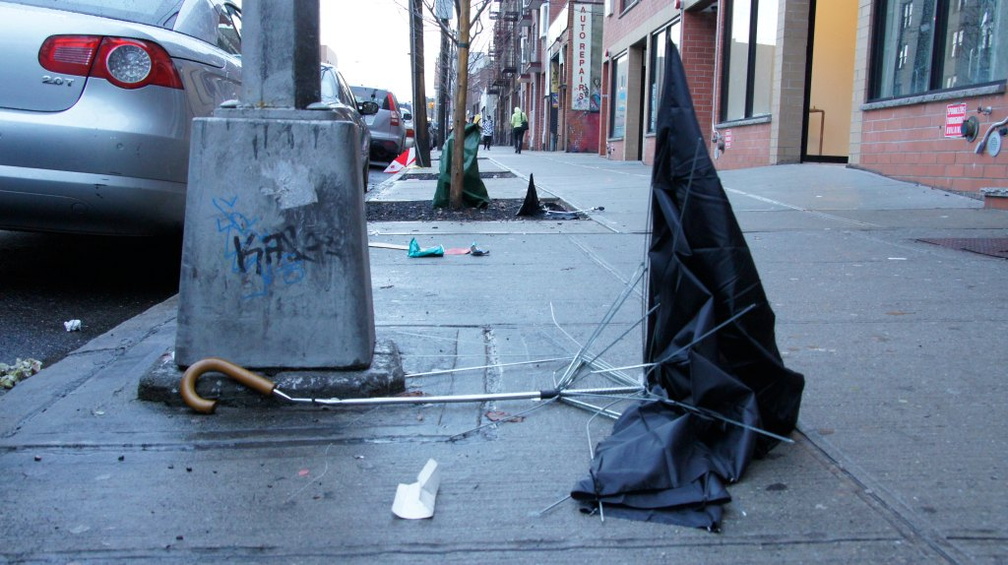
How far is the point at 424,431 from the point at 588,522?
2.63ft

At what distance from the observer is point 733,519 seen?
2.24m

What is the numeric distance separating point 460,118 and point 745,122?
24.2 ft

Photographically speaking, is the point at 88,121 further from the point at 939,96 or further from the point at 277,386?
the point at 939,96

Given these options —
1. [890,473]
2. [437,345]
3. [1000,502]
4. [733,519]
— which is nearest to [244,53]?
[437,345]

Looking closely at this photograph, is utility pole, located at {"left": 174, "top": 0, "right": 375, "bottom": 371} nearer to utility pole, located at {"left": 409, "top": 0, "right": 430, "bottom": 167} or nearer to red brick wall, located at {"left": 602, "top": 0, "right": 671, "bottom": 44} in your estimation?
Answer: utility pole, located at {"left": 409, "top": 0, "right": 430, "bottom": 167}

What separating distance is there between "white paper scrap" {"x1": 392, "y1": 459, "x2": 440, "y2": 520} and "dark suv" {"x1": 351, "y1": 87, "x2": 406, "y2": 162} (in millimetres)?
16236

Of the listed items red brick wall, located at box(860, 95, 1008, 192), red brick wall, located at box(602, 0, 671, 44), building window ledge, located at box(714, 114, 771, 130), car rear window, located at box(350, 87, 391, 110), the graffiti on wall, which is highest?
red brick wall, located at box(602, 0, 671, 44)

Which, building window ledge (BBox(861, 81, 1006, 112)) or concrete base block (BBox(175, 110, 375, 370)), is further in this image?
building window ledge (BBox(861, 81, 1006, 112))

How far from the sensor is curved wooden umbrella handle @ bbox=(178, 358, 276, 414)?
2961mm

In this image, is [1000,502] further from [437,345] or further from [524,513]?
[437,345]

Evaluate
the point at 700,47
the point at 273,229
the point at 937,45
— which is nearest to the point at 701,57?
the point at 700,47

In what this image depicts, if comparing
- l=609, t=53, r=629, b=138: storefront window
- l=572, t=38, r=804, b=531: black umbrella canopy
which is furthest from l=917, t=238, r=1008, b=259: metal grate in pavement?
l=609, t=53, r=629, b=138: storefront window

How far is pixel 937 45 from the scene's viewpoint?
9773 millimetres

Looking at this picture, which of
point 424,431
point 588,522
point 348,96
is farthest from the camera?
point 348,96
